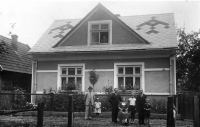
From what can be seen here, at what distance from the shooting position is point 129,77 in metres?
18.1

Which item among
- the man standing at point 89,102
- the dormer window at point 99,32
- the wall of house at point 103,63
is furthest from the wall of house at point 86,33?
the man standing at point 89,102

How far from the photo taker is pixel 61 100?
17.5 m

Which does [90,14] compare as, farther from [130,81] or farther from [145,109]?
[145,109]

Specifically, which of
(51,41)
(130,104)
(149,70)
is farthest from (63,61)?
(130,104)

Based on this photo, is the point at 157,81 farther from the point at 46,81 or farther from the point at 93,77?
the point at 46,81

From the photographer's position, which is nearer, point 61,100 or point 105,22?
point 61,100

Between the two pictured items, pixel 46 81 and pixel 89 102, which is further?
pixel 46 81

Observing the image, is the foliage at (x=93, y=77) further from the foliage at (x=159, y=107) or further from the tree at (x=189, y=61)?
the tree at (x=189, y=61)

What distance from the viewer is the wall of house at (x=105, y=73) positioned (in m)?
17.4

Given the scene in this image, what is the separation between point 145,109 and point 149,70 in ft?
18.2

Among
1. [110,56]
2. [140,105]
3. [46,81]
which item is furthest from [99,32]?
[140,105]

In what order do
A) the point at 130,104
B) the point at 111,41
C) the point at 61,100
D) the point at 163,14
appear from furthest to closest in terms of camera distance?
the point at 163,14 < the point at 111,41 < the point at 61,100 < the point at 130,104

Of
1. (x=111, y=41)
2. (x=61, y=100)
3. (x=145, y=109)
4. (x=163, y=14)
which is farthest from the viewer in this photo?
(x=163, y=14)

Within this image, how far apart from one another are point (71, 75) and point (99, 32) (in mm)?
3584
